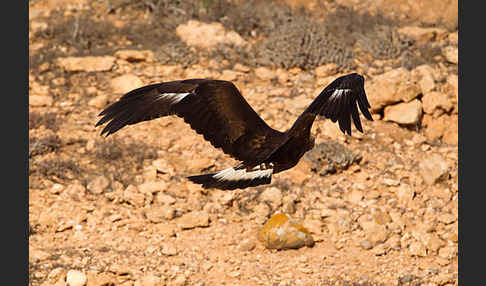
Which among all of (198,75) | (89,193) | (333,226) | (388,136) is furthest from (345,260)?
(198,75)

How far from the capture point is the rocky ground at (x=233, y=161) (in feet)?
28.1

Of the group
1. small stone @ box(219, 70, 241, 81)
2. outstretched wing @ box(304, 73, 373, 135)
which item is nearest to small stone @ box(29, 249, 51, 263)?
outstretched wing @ box(304, 73, 373, 135)

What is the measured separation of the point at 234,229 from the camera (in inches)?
358

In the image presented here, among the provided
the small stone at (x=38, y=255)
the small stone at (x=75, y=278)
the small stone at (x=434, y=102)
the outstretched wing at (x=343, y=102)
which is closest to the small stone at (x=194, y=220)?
the small stone at (x=75, y=278)

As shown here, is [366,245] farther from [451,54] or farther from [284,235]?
[451,54]

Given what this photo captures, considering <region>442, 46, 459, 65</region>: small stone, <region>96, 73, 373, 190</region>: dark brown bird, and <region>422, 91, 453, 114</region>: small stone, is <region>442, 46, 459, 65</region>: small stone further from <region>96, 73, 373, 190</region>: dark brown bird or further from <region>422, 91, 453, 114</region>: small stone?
<region>96, 73, 373, 190</region>: dark brown bird

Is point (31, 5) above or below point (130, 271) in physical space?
above

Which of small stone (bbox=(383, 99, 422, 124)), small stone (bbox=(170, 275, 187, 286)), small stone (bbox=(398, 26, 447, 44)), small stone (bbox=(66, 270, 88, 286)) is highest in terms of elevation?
small stone (bbox=(398, 26, 447, 44))

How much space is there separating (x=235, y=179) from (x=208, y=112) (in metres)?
0.68

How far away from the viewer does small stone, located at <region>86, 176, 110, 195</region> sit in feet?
30.9

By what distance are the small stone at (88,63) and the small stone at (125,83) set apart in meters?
0.39

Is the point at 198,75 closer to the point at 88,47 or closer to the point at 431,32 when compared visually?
the point at 88,47

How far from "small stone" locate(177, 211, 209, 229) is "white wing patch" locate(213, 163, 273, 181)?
248 cm

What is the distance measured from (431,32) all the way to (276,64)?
3111mm
